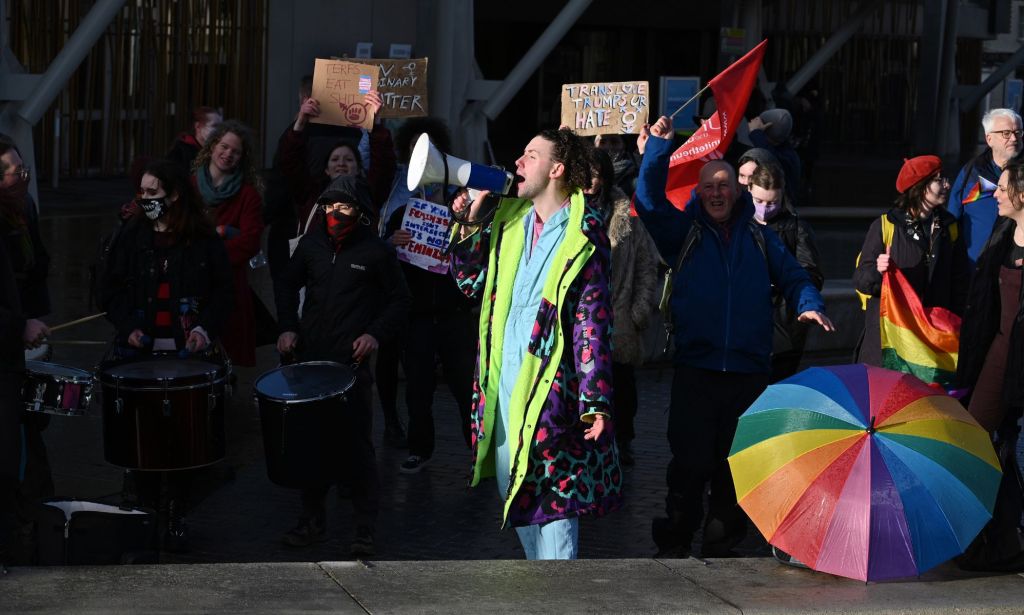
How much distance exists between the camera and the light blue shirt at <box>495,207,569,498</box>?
5363mm

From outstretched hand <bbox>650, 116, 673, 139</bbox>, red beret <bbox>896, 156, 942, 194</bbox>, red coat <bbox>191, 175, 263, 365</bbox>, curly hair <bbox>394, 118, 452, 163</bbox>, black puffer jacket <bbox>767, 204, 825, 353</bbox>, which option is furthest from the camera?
curly hair <bbox>394, 118, 452, 163</bbox>

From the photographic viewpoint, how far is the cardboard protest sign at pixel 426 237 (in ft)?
26.5

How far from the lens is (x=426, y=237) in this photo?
8086 millimetres

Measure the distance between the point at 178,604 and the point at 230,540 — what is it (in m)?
2.42

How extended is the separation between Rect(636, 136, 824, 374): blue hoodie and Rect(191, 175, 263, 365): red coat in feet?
8.76

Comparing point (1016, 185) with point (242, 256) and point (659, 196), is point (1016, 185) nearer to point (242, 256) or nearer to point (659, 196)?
point (659, 196)

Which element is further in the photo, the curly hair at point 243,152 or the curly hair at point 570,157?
the curly hair at point 243,152

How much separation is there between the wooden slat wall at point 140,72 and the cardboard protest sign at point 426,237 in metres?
13.8

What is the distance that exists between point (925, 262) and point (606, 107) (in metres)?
1.78

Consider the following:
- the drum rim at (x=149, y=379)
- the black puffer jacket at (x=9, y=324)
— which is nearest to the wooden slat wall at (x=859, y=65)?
the drum rim at (x=149, y=379)

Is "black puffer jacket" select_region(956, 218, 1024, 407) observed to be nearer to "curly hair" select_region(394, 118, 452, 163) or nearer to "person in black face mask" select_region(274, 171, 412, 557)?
"person in black face mask" select_region(274, 171, 412, 557)

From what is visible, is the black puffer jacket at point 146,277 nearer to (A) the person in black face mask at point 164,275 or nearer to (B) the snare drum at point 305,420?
(A) the person in black face mask at point 164,275

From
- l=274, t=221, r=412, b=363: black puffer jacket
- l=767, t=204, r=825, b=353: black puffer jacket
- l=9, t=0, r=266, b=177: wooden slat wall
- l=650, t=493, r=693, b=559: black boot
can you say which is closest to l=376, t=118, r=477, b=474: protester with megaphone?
l=274, t=221, r=412, b=363: black puffer jacket

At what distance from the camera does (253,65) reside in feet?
78.6
